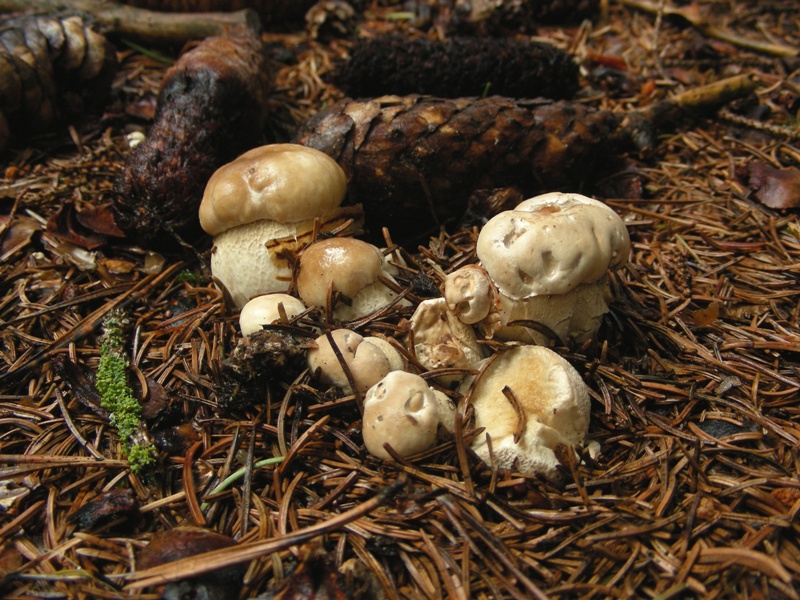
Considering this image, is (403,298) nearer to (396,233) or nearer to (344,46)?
(396,233)

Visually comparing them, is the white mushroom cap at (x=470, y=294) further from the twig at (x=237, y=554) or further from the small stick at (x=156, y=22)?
the small stick at (x=156, y=22)

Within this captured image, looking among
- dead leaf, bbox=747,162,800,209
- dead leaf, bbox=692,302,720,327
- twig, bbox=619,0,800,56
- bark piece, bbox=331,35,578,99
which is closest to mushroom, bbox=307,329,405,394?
dead leaf, bbox=692,302,720,327

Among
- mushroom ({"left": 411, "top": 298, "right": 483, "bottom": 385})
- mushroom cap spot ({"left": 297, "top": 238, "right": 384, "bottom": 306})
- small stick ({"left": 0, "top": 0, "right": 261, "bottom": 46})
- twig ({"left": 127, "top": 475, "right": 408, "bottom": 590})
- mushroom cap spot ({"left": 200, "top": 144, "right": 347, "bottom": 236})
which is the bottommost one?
twig ({"left": 127, "top": 475, "right": 408, "bottom": 590})

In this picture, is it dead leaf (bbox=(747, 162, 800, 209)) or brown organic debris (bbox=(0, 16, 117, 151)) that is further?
brown organic debris (bbox=(0, 16, 117, 151))

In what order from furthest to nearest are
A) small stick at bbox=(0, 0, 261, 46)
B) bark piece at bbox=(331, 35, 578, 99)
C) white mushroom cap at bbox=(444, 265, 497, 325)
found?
small stick at bbox=(0, 0, 261, 46)
bark piece at bbox=(331, 35, 578, 99)
white mushroom cap at bbox=(444, 265, 497, 325)

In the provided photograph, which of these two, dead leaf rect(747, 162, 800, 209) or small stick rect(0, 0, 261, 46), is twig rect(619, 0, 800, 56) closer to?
dead leaf rect(747, 162, 800, 209)

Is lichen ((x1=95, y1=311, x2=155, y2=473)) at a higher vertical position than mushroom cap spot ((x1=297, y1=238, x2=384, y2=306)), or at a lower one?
lower
